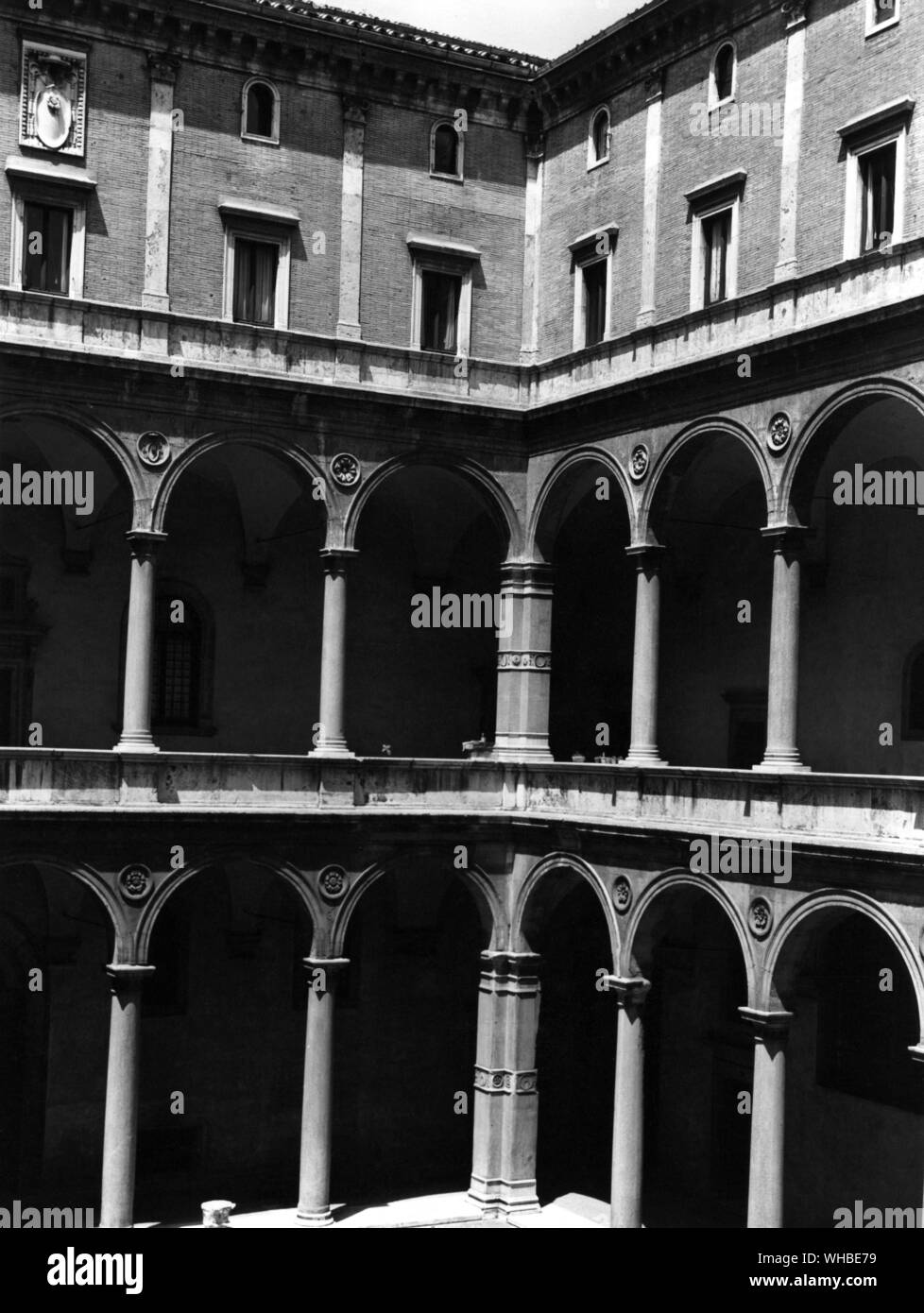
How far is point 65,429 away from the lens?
24.8 m

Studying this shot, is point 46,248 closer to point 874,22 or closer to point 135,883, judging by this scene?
point 135,883

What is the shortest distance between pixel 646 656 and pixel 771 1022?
5.36 m

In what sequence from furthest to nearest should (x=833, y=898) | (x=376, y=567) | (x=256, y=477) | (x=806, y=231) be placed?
(x=376, y=567) → (x=256, y=477) → (x=806, y=231) → (x=833, y=898)

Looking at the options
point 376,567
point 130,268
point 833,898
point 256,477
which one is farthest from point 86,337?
point 833,898

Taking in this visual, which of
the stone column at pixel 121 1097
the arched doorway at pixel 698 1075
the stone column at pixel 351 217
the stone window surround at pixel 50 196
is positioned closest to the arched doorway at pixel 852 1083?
the arched doorway at pixel 698 1075

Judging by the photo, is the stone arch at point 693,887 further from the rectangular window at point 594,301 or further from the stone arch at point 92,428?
the stone arch at point 92,428

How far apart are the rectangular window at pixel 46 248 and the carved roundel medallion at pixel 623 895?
1076 cm

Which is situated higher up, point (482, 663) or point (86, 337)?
point (86, 337)

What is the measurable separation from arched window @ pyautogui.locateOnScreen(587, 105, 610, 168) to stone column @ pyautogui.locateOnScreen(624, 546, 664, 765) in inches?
245

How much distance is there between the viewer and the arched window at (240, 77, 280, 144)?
25312 millimetres

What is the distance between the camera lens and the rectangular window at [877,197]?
68.8 feet
